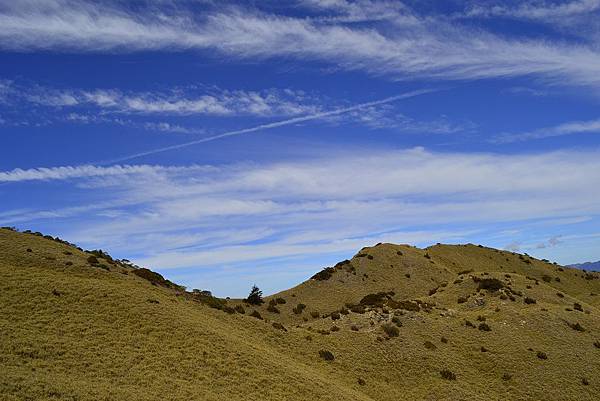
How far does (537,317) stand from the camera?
180ft

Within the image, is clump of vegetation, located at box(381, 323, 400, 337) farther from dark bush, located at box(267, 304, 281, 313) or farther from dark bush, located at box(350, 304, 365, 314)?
dark bush, located at box(267, 304, 281, 313)

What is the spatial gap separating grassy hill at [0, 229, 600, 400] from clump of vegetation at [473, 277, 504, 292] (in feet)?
1.07

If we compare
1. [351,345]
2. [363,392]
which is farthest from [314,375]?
[351,345]

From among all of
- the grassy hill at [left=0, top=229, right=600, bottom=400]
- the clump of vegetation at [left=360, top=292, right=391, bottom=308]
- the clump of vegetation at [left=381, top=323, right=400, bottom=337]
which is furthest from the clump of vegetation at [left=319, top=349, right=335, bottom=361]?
the clump of vegetation at [left=360, top=292, right=391, bottom=308]

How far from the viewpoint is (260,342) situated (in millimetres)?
43375

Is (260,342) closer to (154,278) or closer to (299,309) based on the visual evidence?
(154,278)

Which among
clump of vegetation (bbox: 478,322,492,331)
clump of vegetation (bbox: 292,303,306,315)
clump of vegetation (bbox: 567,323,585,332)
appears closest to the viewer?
clump of vegetation (bbox: 478,322,492,331)

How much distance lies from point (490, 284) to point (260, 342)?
39105 millimetres

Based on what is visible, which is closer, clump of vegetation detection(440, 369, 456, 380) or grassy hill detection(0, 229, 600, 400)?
grassy hill detection(0, 229, 600, 400)

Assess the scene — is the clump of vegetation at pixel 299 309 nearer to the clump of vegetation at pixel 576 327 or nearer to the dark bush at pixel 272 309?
the dark bush at pixel 272 309

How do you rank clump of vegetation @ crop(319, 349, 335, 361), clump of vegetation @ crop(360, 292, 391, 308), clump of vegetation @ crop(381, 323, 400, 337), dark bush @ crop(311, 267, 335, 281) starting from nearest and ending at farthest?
clump of vegetation @ crop(319, 349, 335, 361) < clump of vegetation @ crop(381, 323, 400, 337) < clump of vegetation @ crop(360, 292, 391, 308) < dark bush @ crop(311, 267, 335, 281)

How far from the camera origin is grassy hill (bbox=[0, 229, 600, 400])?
29.0 meters

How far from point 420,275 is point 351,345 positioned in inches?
1899

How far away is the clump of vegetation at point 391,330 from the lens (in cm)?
4944
